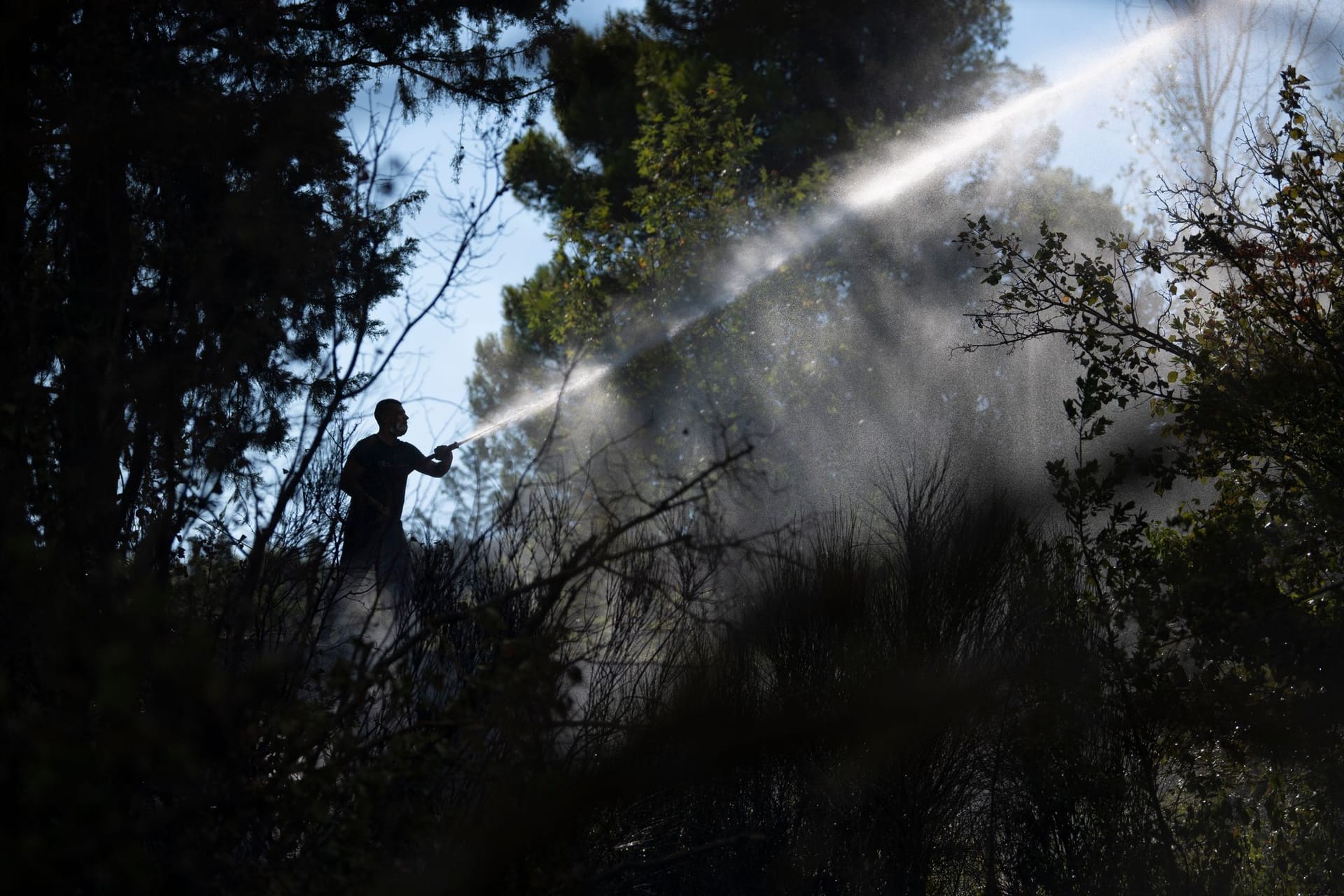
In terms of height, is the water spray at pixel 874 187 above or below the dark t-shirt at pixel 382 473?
above

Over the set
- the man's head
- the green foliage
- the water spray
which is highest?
the water spray

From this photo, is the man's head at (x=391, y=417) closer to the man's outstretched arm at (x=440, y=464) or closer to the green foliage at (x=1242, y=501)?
the man's outstretched arm at (x=440, y=464)

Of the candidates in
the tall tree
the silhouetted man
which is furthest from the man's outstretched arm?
the tall tree

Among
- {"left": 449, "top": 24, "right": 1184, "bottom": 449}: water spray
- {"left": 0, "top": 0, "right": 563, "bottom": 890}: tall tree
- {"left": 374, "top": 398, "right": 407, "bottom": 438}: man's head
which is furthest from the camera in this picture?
{"left": 449, "top": 24, "right": 1184, "bottom": 449}: water spray

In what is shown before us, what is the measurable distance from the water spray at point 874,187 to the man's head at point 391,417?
7.16ft

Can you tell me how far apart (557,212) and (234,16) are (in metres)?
14.4

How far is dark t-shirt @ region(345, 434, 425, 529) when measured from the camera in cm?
461

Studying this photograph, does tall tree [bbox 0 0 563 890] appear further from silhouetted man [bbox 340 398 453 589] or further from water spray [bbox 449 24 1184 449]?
water spray [bbox 449 24 1184 449]

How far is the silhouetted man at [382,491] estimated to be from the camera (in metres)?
4.13

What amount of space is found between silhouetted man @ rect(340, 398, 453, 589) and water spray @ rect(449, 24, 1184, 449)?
2.09 metres

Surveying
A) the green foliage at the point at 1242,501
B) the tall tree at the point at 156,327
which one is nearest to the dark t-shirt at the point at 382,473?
the tall tree at the point at 156,327

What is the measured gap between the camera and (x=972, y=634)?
5.00 meters

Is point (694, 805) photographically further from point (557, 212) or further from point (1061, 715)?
point (557, 212)

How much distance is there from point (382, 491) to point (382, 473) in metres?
0.22
